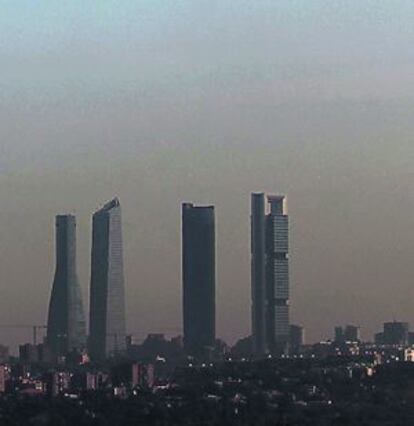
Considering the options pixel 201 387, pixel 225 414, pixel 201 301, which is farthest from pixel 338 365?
pixel 201 301

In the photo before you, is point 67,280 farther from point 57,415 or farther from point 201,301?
point 57,415

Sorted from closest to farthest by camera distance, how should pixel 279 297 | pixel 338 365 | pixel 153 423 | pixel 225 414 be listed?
pixel 153 423 < pixel 225 414 < pixel 338 365 < pixel 279 297

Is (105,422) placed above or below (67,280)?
below

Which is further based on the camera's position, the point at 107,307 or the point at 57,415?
the point at 107,307

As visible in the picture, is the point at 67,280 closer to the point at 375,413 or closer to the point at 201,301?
the point at 201,301

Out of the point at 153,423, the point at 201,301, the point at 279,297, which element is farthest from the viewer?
the point at 279,297

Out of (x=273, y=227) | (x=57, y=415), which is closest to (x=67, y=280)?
(x=273, y=227)
